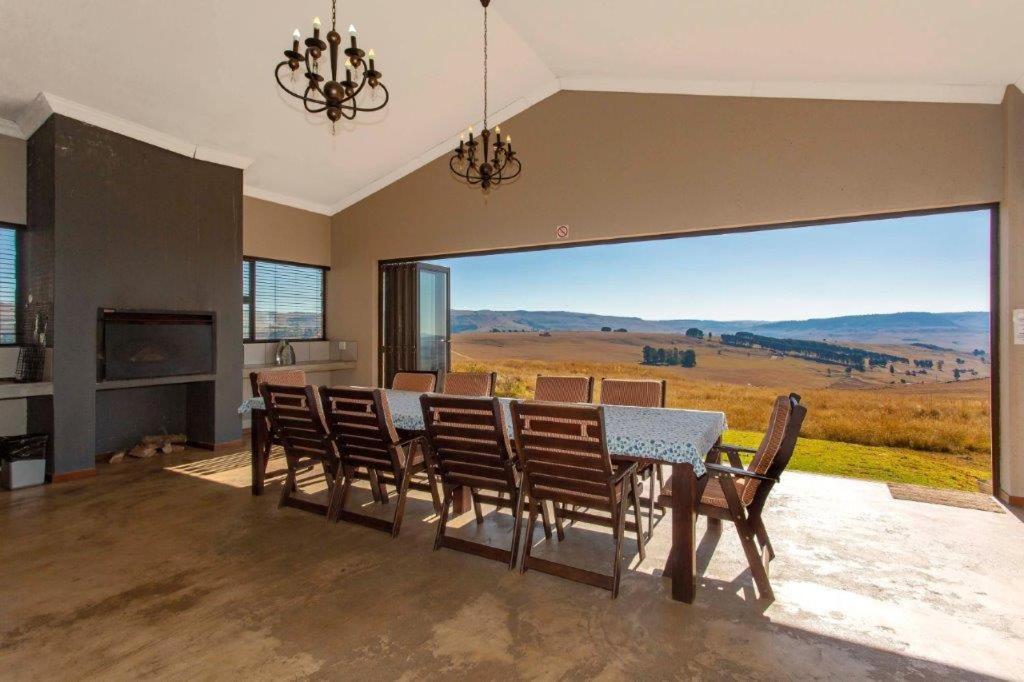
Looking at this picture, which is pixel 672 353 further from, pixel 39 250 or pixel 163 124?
pixel 39 250

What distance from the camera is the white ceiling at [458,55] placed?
3.44m

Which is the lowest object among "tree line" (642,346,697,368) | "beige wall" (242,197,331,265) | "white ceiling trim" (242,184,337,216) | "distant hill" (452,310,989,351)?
"tree line" (642,346,697,368)

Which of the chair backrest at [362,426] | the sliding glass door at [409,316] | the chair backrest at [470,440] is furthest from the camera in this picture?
the sliding glass door at [409,316]

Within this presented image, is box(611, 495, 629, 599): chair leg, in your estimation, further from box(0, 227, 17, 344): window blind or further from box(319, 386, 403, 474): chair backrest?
box(0, 227, 17, 344): window blind

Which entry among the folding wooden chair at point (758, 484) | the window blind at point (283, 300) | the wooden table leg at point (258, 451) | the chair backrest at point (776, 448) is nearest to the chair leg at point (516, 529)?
the folding wooden chair at point (758, 484)

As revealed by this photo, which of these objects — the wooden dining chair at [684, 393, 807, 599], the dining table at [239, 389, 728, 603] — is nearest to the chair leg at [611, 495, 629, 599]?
the dining table at [239, 389, 728, 603]

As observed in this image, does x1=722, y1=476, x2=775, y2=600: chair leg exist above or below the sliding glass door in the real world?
below

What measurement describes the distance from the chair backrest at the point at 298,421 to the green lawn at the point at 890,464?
4.23 m

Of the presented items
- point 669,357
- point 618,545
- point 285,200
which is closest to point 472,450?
point 618,545

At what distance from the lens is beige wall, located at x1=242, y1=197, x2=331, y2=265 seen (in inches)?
248

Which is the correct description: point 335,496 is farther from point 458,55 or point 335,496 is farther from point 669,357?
point 669,357

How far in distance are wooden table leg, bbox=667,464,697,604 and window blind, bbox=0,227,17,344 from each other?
232 inches

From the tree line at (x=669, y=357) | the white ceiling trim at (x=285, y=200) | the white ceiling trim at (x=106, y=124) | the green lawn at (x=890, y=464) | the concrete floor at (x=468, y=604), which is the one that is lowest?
the concrete floor at (x=468, y=604)

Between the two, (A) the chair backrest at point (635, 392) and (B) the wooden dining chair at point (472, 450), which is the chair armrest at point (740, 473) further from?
(A) the chair backrest at point (635, 392)
